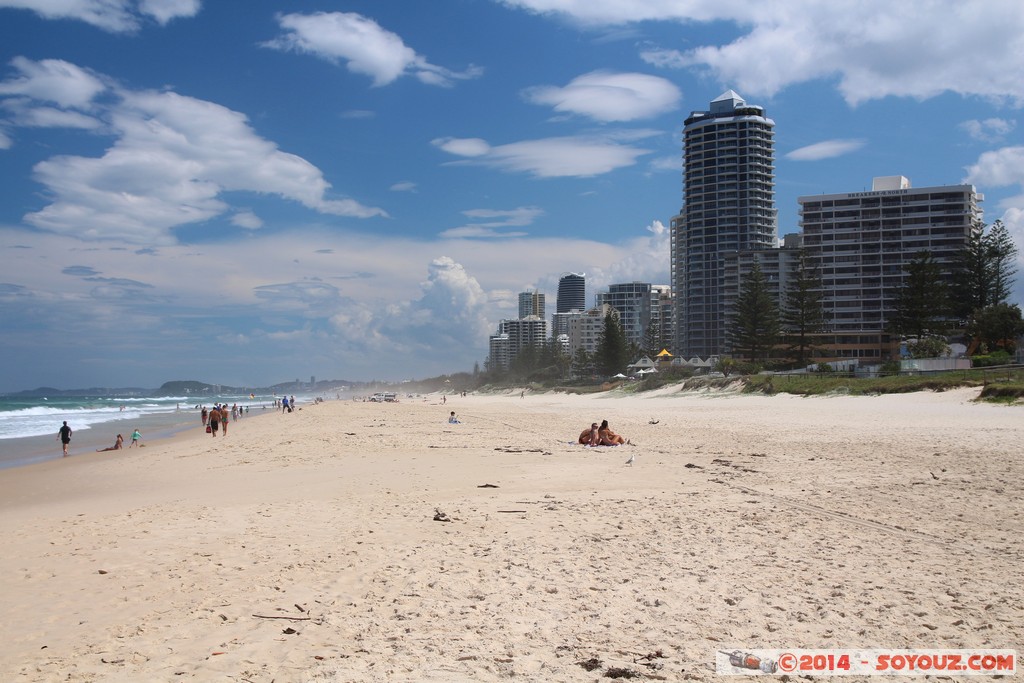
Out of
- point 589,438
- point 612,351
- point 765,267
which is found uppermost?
point 765,267

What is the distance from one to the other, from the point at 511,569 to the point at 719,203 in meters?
126

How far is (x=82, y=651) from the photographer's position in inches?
199

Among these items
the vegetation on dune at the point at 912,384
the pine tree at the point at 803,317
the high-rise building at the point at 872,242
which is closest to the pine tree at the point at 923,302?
the pine tree at the point at 803,317

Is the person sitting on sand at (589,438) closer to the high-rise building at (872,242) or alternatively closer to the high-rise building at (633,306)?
the high-rise building at (872,242)

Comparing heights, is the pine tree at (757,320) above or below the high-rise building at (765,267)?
below

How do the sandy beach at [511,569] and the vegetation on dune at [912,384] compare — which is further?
the vegetation on dune at [912,384]

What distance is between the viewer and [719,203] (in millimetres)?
124688

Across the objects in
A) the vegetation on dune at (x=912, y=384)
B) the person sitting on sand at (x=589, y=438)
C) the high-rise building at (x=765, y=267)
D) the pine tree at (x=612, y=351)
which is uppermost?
the high-rise building at (x=765, y=267)

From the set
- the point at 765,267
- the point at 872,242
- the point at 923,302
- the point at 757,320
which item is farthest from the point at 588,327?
the point at 923,302

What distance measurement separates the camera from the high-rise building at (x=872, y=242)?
9256cm

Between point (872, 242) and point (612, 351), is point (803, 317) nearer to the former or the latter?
point (612, 351)

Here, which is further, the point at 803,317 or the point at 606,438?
the point at 803,317

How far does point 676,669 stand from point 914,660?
1.55 m

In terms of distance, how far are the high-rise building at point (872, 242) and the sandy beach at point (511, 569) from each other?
292ft
